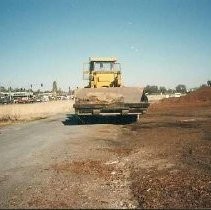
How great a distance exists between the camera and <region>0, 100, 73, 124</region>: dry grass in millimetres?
26820

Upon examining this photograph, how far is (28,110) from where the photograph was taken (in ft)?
103

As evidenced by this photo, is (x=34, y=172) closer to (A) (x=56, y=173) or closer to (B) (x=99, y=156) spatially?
(A) (x=56, y=173)

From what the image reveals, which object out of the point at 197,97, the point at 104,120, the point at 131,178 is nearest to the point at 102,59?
the point at 104,120

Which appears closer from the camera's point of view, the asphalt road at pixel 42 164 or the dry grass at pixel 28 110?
the asphalt road at pixel 42 164

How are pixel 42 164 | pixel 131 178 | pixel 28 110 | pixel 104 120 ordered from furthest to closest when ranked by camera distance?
pixel 28 110, pixel 104 120, pixel 42 164, pixel 131 178

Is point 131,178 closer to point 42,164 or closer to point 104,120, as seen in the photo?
point 42,164

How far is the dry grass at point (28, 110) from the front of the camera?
26820mm

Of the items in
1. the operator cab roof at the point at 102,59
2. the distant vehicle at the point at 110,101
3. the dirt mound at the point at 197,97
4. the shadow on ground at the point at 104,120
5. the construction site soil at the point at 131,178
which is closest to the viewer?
the construction site soil at the point at 131,178

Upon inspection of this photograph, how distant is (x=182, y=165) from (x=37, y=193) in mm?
3331

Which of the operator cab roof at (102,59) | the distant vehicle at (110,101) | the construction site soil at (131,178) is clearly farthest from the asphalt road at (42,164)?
the operator cab roof at (102,59)

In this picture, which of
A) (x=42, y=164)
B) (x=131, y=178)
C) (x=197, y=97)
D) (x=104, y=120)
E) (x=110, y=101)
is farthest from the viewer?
(x=197, y=97)

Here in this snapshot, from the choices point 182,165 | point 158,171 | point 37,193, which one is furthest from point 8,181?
point 182,165

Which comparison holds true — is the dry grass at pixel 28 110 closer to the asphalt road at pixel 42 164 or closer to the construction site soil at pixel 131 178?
the asphalt road at pixel 42 164

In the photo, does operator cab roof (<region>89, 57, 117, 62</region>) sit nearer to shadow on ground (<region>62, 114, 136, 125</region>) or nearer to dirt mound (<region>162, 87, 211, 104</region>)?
shadow on ground (<region>62, 114, 136, 125</region>)
